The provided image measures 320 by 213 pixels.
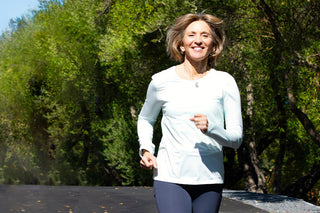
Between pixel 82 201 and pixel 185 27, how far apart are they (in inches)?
334

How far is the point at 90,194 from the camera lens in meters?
11.9

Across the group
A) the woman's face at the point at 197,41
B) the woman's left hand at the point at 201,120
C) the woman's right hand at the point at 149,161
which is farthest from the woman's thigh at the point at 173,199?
the woman's face at the point at 197,41

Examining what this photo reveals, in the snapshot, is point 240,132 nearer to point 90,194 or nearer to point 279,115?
point 90,194

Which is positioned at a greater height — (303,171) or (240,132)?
(240,132)

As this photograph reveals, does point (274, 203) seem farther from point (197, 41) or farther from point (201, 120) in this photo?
point (201, 120)

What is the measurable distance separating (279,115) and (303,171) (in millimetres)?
6374

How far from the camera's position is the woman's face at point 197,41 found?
9.36 feet

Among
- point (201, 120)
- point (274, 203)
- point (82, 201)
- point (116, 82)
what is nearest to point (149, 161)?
point (201, 120)

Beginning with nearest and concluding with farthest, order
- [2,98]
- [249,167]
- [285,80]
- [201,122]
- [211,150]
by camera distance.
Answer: [201,122] → [211,150] → [285,80] → [249,167] → [2,98]

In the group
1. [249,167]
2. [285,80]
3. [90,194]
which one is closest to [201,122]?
[90,194]

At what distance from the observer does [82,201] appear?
1078cm

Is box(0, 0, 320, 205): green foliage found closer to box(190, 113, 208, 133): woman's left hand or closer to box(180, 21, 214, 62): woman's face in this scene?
box(180, 21, 214, 62): woman's face

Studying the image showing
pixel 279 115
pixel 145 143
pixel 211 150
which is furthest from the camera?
pixel 279 115

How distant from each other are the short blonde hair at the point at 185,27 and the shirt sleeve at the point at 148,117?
28 cm
